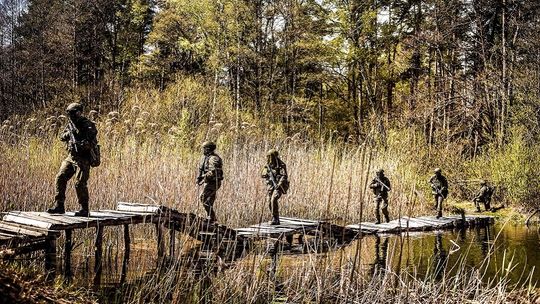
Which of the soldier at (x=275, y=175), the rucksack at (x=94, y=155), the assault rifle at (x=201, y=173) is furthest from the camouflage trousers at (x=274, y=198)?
the rucksack at (x=94, y=155)

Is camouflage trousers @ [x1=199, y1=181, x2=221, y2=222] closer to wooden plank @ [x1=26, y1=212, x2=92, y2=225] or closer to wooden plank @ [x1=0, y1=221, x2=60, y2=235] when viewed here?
wooden plank @ [x1=26, y1=212, x2=92, y2=225]

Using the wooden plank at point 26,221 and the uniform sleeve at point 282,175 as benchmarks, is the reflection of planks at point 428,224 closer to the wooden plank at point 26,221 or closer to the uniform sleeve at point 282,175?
the uniform sleeve at point 282,175

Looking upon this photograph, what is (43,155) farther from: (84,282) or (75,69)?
(75,69)

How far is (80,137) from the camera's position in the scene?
24.0 feet

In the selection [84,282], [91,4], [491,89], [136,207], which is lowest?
[84,282]

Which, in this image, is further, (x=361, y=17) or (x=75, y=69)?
(x=75, y=69)

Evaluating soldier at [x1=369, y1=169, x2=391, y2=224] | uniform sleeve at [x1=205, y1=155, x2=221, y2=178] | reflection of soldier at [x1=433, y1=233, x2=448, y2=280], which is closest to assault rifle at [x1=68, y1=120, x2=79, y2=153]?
uniform sleeve at [x1=205, y1=155, x2=221, y2=178]

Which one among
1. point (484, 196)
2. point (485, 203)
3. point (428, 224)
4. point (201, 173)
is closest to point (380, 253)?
point (201, 173)

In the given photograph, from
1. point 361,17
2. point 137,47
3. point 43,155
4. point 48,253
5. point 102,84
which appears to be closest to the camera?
point 48,253

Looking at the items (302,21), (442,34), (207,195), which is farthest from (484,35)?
(207,195)

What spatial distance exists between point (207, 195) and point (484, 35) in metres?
17.4

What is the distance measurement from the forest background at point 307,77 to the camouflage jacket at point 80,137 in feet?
13.7

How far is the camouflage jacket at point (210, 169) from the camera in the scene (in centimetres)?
920

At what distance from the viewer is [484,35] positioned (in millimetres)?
22922
